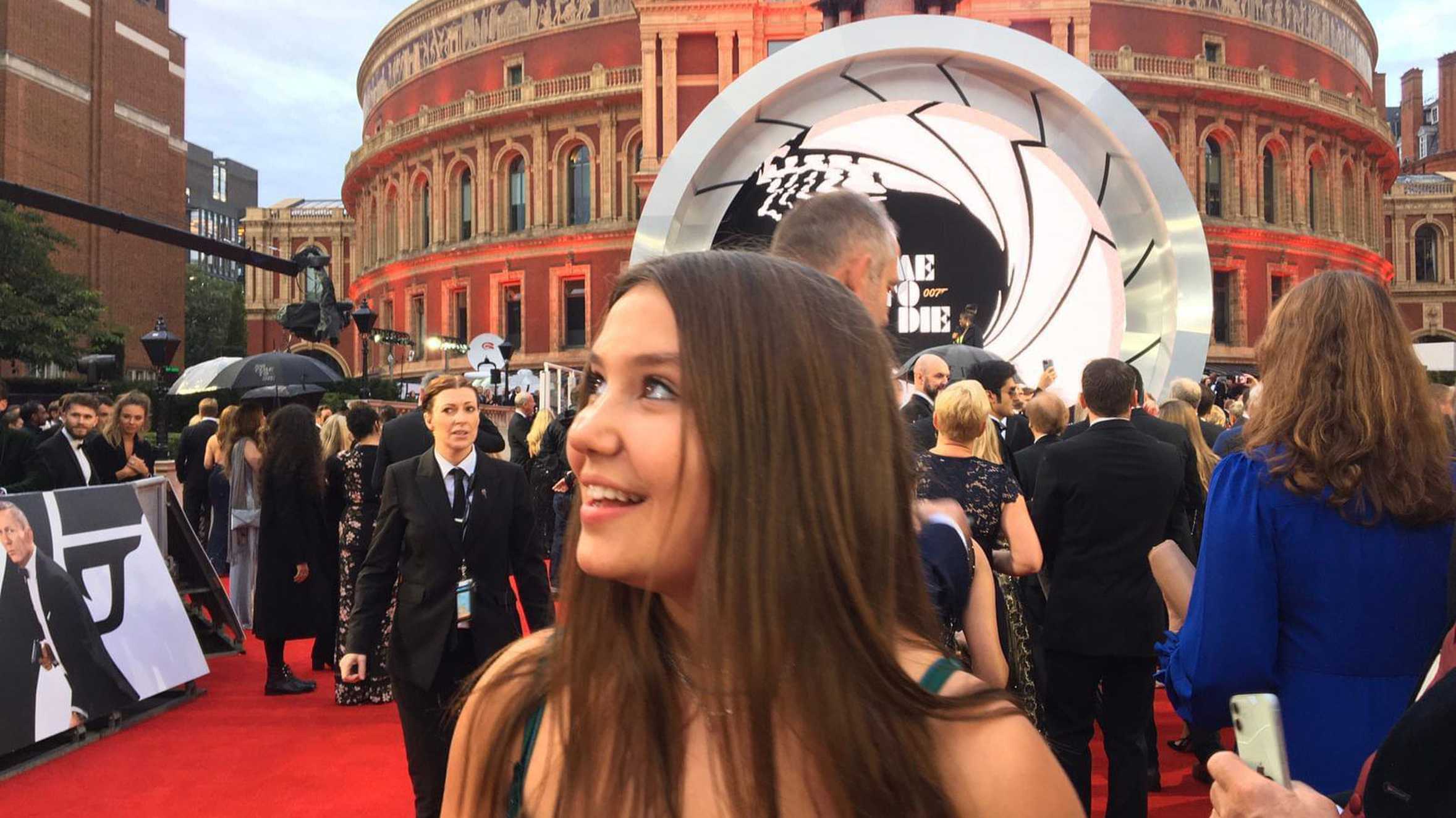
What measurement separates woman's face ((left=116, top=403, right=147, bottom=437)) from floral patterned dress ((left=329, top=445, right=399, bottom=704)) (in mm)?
2552

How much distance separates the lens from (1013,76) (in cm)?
1077

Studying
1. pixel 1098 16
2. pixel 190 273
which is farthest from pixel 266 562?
pixel 190 273

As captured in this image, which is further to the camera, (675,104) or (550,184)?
(550,184)

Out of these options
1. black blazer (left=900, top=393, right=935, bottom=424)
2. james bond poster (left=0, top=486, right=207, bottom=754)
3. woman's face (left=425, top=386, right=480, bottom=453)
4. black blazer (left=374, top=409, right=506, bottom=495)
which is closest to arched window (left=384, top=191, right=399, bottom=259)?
james bond poster (left=0, top=486, right=207, bottom=754)

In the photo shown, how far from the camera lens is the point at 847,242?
2.61 meters

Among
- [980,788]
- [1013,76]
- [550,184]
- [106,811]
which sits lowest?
[106,811]

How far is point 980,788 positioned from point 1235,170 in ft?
131

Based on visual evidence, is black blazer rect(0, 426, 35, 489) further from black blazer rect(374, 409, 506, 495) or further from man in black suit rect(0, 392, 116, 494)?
black blazer rect(374, 409, 506, 495)

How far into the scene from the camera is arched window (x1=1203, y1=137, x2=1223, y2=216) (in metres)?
36.4

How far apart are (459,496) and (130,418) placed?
5.02 meters

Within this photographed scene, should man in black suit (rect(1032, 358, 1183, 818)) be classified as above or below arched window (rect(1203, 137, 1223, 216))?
below

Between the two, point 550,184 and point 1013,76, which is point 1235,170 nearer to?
point 550,184

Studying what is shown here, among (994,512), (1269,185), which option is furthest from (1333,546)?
(1269,185)

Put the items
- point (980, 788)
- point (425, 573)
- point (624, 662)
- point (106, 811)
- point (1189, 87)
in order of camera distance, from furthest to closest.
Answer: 1. point (1189, 87)
2. point (106, 811)
3. point (425, 573)
4. point (624, 662)
5. point (980, 788)
